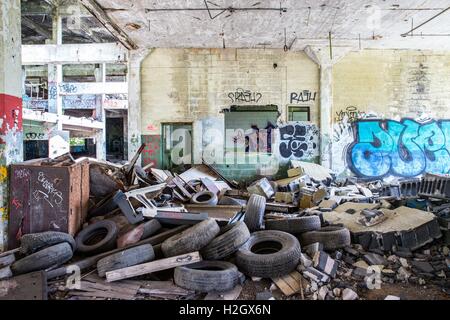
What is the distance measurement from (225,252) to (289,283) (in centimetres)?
87

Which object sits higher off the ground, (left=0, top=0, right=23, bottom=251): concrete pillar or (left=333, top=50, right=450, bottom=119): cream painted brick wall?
(left=333, top=50, right=450, bottom=119): cream painted brick wall

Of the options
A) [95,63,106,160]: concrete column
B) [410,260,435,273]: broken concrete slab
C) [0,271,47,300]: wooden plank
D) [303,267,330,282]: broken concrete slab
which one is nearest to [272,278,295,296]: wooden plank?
[303,267,330,282]: broken concrete slab

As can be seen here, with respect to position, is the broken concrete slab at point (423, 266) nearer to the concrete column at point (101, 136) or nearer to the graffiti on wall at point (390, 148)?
the graffiti on wall at point (390, 148)

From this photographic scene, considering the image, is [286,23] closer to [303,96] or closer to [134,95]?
[303,96]

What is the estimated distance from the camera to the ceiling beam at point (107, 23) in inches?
277

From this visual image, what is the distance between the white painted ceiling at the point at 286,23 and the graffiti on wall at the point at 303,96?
1.44 meters

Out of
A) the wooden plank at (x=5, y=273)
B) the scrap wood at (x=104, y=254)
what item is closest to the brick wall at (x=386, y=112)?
the scrap wood at (x=104, y=254)

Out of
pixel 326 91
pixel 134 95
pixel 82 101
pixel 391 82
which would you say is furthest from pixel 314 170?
pixel 82 101

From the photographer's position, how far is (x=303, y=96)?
1023 cm

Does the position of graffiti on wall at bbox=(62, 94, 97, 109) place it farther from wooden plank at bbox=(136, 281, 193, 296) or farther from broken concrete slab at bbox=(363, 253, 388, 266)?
broken concrete slab at bbox=(363, 253, 388, 266)

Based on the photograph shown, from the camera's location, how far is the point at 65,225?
463 centimetres

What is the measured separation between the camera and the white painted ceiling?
7.18 meters

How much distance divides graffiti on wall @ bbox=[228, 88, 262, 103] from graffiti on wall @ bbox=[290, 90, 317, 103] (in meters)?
A: 1.10
